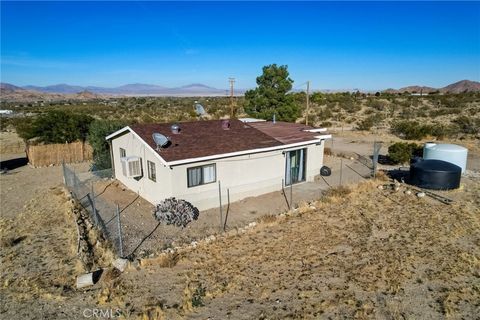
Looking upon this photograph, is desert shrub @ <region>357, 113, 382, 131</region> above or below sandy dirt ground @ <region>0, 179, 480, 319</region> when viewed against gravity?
above

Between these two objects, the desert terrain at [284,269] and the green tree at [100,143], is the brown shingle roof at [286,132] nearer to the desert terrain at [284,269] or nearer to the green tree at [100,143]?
the desert terrain at [284,269]

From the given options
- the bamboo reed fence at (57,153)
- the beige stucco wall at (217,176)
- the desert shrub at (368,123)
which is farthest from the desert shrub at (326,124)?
the bamboo reed fence at (57,153)

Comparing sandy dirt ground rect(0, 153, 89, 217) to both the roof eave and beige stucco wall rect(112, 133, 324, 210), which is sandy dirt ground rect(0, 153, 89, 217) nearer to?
beige stucco wall rect(112, 133, 324, 210)

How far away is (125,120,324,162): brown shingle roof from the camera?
Answer: 14047 mm

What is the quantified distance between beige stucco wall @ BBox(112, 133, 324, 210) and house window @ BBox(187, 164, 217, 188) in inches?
6.7

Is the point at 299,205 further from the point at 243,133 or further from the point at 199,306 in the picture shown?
the point at 199,306

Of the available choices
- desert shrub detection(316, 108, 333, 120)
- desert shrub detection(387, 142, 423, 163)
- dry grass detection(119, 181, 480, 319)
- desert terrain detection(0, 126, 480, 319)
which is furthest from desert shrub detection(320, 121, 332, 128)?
dry grass detection(119, 181, 480, 319)

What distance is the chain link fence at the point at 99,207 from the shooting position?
11414 mm

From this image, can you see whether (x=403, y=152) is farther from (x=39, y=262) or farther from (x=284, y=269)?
(x=39, y=262)

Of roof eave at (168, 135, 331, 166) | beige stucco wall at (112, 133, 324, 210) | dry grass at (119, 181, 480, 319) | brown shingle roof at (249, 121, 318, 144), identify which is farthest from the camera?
brown shingle roof at (249, 121, 318, 144)

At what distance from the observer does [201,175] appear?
14.2 m

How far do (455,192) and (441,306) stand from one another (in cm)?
1012

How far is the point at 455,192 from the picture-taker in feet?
53.0

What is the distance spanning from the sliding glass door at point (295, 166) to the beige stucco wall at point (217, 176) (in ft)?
1.00
